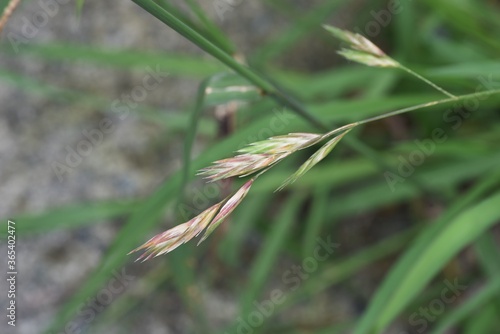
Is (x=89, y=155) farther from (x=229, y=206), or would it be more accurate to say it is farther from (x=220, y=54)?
(x=229, y=206)

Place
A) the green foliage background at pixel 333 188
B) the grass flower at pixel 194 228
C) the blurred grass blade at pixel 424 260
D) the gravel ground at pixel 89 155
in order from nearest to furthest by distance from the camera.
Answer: the grass flower at pixel 194 228 → the blurred grass blade at pixel 424 260 → the green foliage background at pixel 333 188 → the gravel ground at pixel 89 155

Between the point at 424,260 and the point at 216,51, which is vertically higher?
the point at 216,51

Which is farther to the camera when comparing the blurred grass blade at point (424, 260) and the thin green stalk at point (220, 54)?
the blurred grass blade at point (424, 260)

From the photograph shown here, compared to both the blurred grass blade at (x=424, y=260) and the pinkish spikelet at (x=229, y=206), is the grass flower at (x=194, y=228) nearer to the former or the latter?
the pinkish spikelet at (x=229, y=206)

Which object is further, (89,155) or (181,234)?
(89,155)

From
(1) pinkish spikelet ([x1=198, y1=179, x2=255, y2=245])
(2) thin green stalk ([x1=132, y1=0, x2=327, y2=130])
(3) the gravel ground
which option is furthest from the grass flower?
(3) the gravel ground

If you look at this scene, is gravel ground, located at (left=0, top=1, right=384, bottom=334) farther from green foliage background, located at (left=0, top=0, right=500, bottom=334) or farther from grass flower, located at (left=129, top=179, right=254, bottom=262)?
grass flower, located at (left=129, top=179, right=254, bottom=262)

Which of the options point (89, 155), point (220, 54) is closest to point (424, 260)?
point (220, 54)

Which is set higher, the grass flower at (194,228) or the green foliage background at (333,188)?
the grass flower at (194,228)

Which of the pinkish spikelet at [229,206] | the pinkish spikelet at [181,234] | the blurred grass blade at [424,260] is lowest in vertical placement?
the blurred grass blade at [424,260]

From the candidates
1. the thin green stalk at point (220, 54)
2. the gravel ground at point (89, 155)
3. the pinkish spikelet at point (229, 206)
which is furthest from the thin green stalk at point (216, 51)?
the gravel ground at point (89, 155)

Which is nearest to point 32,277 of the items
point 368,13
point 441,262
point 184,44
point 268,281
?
point 268,281
